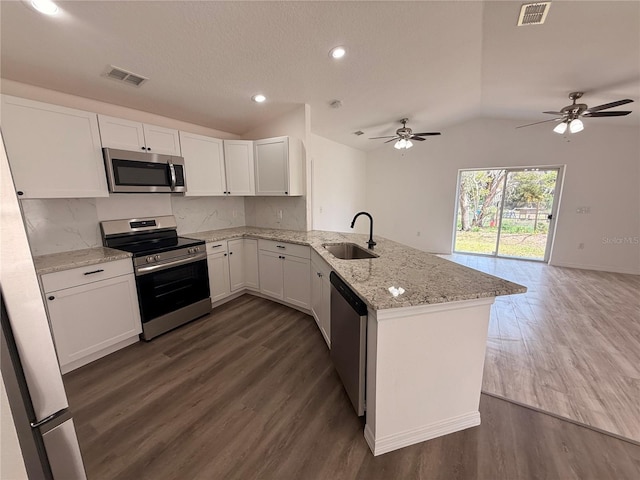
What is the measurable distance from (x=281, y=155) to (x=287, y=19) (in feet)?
5.07

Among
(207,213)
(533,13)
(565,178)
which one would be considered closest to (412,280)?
(533,13)

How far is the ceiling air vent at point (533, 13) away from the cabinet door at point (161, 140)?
3.44 m

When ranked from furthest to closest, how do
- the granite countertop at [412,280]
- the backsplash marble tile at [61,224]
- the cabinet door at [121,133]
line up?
the cabinet door at [121,133] → the backsplash marble tile at [61,224] → the granite countertop at [412,280]

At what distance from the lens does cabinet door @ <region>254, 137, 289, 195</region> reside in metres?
3.21

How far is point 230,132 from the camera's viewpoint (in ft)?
12.8

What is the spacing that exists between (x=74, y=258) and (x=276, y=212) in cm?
225

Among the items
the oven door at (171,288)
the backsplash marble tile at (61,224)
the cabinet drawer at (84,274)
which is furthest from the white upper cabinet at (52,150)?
the oven door at (171,288)

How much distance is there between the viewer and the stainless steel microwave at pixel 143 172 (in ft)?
7.73

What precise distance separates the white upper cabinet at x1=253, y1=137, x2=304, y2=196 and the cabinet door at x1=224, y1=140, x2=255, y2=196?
99 millimetres

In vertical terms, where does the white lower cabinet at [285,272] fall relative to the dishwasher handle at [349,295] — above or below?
below

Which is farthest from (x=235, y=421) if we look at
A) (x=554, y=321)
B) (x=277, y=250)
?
(x=554, y=321)

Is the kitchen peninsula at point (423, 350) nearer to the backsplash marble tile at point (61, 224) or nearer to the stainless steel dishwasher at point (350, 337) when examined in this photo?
the stainless steel dishwasher at point (350, 337)

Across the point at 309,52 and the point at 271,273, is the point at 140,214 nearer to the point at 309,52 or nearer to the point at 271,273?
the point at 271,273

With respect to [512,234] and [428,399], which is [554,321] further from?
[512,234]
